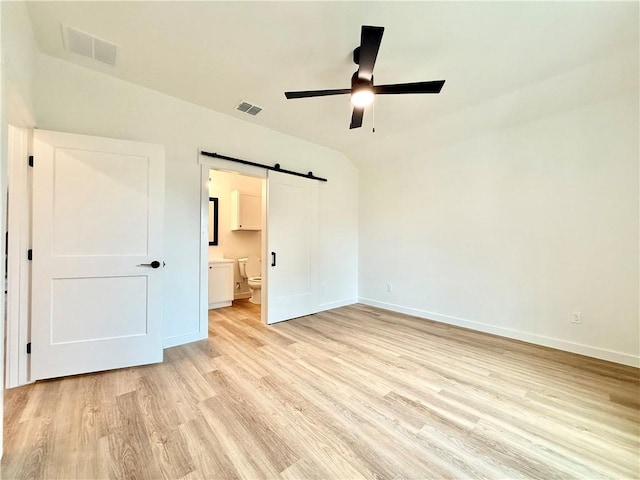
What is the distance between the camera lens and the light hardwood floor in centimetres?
141

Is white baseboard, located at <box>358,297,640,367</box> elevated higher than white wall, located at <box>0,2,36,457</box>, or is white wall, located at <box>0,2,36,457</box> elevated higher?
white wall, located at <box>0,2,36,457</box>

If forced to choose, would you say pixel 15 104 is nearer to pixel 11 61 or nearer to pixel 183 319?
pixel 11 61

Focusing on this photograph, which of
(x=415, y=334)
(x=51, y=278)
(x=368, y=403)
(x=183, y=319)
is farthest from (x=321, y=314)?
(x=51, y=278)

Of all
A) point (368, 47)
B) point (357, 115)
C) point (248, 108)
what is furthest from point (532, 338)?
point (248, 108)

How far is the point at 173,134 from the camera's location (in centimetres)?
297

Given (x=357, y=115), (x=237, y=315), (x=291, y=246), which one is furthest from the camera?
(x=237, y=315)

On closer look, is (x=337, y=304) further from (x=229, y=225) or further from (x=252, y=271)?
(x=229, y=225)

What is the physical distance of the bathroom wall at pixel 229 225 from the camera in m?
5.21

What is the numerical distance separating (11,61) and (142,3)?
891 millimetres

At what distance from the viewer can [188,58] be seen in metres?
2.35

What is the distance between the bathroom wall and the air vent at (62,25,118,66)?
111 inches

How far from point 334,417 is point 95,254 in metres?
2.44

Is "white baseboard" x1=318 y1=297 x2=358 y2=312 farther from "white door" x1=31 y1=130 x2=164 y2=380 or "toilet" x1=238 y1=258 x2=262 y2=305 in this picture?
Answer: "white door" x1=31 y1=130 x2=164 y2=380

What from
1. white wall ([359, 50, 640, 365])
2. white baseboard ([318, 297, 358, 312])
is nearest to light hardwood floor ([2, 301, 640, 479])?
white wall ([359, 50, 640, 365])
